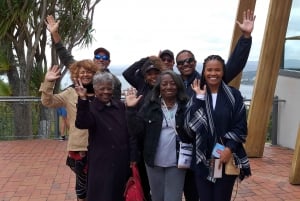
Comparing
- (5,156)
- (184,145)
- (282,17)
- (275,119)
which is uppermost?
(282,17)

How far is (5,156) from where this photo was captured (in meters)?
7.41

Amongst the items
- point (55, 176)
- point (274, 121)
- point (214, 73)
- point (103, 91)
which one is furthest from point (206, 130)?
point (274, 121)

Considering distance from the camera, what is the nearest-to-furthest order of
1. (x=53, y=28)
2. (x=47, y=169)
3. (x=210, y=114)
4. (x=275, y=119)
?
(x=210, y=114), (x=53, y=28), (x=47, y=169), (x=275, y=119)

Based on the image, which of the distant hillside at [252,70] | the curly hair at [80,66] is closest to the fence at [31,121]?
the distant hillside at [252,70]

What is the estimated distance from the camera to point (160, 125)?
130 inches

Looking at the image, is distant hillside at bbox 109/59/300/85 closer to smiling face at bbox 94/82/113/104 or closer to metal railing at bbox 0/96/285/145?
metal railing at bbox 0/96/285/145

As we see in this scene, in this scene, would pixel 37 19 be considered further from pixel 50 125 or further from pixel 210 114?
pixel 210 114

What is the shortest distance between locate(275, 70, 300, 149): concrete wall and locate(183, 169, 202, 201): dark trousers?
4559 mm

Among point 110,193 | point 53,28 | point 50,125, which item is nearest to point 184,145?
point 110,193

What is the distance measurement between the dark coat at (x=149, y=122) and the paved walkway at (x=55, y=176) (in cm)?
209

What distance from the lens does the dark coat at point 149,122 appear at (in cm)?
327

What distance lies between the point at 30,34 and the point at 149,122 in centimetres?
871

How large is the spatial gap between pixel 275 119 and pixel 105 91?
5.73 meters

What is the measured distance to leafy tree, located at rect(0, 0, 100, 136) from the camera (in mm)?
10336
